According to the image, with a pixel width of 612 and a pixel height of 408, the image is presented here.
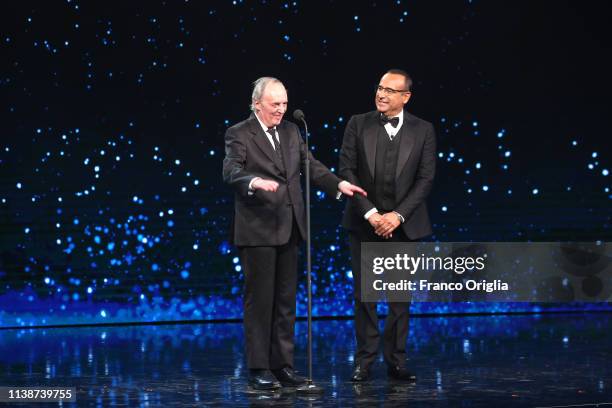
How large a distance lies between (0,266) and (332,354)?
3142 mm

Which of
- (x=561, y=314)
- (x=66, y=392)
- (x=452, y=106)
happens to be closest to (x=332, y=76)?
(x=452, y=106)

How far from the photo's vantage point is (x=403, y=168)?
454 centimetres

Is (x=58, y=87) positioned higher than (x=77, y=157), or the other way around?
(x=58, y=87)

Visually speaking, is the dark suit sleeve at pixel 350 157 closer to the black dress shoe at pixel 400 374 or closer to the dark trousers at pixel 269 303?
the dark trousers at pixel 269 303

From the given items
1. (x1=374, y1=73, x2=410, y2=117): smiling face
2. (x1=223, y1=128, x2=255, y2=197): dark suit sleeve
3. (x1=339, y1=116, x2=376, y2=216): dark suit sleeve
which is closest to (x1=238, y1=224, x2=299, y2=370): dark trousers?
(x1=223, y1=128, x2=255, y2=197): dark suit sleeve

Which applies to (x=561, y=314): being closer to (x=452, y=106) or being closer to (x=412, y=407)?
(x=452, y=106)

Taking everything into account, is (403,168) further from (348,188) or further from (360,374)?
(360,374)

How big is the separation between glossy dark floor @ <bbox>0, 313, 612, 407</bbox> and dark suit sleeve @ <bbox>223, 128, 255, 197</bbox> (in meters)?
0.85

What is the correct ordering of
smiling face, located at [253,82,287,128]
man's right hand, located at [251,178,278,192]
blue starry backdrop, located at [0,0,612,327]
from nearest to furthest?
man's right hand, located at [251,178,278,192] < smiling face, located at [253,82,287,128] < blue starry backdrop, located at [0,0,612,327]

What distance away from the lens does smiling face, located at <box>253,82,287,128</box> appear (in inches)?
165

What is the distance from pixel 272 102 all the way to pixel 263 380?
1147mm

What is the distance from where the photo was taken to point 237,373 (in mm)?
4887

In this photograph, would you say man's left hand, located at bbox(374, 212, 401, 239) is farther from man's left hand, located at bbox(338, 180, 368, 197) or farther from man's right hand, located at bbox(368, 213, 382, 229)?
man's left hand, located at bbox(338, 180, 368, 197)

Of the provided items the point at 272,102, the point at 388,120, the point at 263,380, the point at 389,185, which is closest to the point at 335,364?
the point at 263,380
